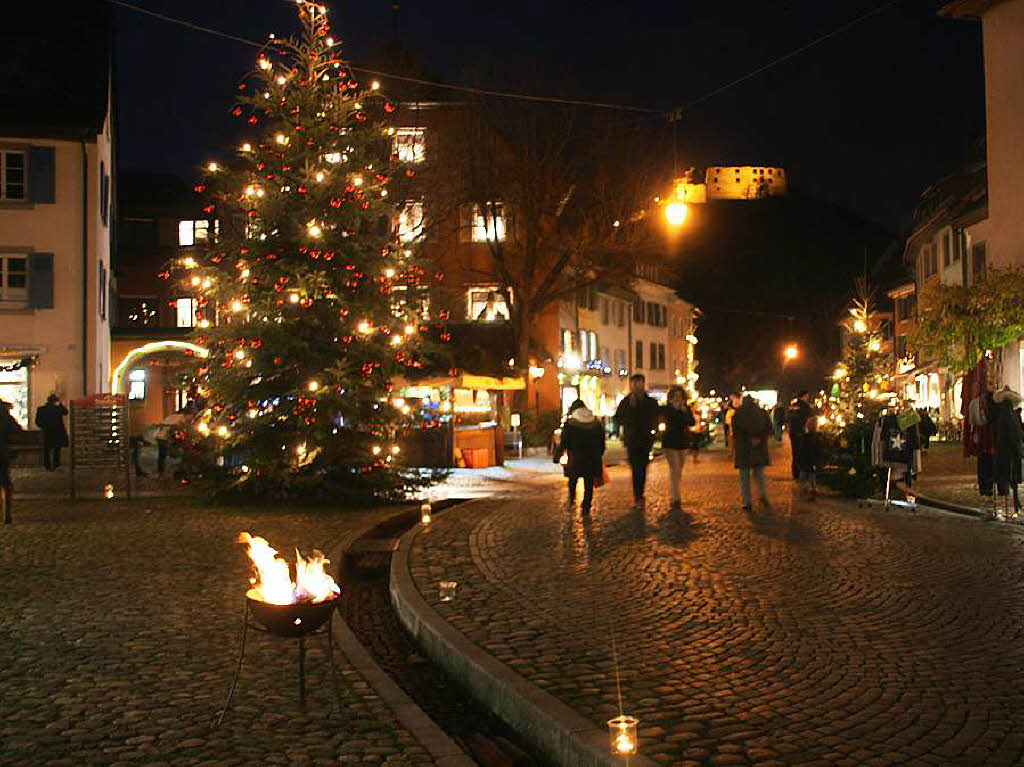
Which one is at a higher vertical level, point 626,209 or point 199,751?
point 626,209

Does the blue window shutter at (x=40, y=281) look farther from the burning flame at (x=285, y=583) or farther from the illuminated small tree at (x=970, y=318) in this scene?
the burning flame at (x=285, y=583)

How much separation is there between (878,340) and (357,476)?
18.0 meters

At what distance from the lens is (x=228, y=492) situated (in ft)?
60.5

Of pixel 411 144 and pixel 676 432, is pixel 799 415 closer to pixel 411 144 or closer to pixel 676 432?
pixel 676 432

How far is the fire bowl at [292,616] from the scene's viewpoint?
20.1ft

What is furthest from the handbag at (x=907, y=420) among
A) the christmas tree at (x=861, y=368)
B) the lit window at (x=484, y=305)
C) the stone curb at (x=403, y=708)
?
the lit window at (x=484, y=305)

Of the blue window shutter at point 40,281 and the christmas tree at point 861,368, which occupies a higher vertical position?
the blue window shutter at point 40,281

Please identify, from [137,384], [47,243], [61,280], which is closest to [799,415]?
[61,280]

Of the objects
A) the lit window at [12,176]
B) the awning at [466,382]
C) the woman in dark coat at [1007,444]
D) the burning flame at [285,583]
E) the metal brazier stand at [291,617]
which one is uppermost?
the lit window at [12,176]

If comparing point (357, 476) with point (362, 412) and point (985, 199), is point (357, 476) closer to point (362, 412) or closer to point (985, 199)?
point (362, 412)

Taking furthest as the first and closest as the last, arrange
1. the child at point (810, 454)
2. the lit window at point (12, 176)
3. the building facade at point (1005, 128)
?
the lit window at point (12, 176) → the building facade at point (1005, 128) → the child at point (810, 454)

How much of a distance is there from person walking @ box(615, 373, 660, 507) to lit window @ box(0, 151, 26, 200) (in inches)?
842

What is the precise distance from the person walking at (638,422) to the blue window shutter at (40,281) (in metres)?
20.0

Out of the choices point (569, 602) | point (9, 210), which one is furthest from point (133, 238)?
point (569, 602)
